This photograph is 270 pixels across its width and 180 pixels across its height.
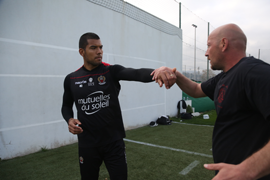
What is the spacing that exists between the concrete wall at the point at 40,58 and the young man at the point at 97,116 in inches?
101

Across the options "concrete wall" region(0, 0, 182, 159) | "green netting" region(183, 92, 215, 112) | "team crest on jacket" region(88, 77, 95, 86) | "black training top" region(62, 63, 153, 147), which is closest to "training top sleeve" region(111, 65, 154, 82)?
"black training top" region(62, 63, 153, 147)

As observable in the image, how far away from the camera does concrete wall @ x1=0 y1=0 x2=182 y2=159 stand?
3.88 m

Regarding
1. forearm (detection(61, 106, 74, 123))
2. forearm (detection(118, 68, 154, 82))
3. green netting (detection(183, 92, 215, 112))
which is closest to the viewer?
forearm (detection(118, 68, 154, 82))

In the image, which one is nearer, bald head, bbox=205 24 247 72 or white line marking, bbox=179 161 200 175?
bald head, bbox=205 24 247 72

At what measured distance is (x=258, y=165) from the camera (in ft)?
2.88

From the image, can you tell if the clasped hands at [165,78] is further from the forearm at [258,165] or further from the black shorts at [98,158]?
the black shorts at [98,158]

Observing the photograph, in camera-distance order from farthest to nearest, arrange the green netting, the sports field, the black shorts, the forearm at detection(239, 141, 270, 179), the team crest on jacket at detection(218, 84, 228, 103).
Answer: the green netting, the sports field, the black shorts, the team crest on jacket at detection(218, 84, 228, 103), the forearm at detection(239, 141, 270, 179)

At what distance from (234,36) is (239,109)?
2.03 feet

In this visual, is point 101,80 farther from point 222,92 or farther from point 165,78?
point 222,92

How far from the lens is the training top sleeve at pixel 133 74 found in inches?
69.3

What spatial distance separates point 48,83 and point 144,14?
15.8 ft

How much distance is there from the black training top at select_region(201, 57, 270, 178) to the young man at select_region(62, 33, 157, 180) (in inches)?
34.1

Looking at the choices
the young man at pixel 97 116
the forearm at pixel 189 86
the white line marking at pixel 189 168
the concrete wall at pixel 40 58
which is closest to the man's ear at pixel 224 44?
the forearm at pixel 189 86

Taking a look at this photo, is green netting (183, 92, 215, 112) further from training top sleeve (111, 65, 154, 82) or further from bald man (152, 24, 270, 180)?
bald man (152, 24, 270, 180)
